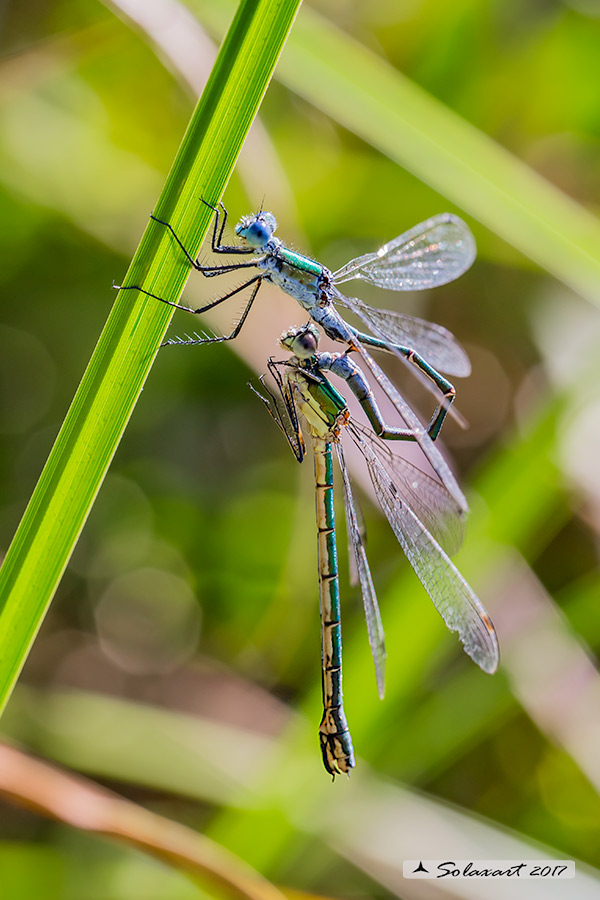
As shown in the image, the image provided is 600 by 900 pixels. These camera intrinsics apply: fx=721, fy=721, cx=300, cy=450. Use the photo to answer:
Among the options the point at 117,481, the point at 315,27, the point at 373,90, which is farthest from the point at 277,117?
the point at 117,481

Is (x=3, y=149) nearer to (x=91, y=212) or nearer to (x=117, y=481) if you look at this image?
(x=91, y=212)

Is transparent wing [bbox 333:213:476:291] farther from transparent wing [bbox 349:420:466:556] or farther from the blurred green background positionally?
transparent wing [bbox 349:420:466:556]

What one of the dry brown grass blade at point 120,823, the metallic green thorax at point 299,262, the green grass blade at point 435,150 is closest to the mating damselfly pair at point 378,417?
the metallic green thorax at point 299,262

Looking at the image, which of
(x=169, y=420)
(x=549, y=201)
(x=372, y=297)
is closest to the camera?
(x=549, y=201)

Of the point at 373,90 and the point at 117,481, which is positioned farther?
the point at 117,481

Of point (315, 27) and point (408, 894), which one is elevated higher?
point (315, 27)

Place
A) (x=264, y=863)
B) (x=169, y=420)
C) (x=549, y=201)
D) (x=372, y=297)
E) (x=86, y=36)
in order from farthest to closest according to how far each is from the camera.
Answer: (x=372, y=297)
(x=169, y=420)
(x=86, y=36)
(x=549, y=201)
(x=264, y=863)

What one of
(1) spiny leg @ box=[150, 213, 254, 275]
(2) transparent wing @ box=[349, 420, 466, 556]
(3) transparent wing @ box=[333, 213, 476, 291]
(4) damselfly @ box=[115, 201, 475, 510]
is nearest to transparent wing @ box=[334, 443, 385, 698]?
(2) transparent wing @ box=[349, 420, 466, 556]
